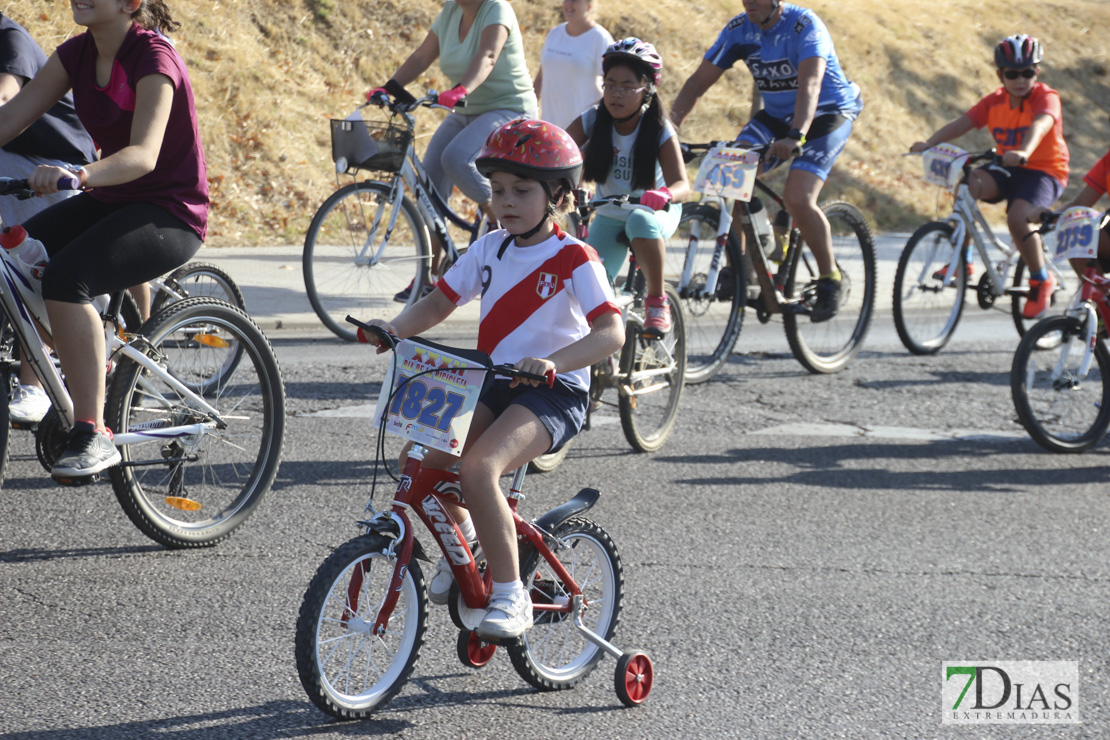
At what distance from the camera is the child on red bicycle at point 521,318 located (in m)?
3.39

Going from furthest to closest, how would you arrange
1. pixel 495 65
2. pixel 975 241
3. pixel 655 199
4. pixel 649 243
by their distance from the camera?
pixel 975 241 < pixel 495 65 < pixel 649 243 < pixel 655 199

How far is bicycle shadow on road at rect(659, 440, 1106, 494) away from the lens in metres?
6.13

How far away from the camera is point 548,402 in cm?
353

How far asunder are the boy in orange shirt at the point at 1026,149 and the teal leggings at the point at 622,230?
340 centimetres

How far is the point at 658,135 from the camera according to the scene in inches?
243

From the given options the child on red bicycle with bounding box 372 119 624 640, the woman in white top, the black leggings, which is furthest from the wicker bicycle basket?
the child on red bicycle with bounding box 372 119 624 640

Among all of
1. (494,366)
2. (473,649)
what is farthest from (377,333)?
(473,649)

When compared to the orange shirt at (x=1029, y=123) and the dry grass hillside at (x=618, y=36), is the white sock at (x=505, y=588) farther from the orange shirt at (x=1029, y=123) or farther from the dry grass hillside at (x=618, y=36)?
the dry grass hillside at (x=618, y=36)

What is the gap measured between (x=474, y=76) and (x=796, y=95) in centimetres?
198

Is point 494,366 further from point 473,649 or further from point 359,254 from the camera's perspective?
point 359,254

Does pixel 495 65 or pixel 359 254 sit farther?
pixel 359 254

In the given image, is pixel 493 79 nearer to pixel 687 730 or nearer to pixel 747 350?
pixel 747 350

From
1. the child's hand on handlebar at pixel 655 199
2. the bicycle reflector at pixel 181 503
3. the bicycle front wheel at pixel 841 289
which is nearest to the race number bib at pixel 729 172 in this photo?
the bicycle front wheel at pixel 841 289

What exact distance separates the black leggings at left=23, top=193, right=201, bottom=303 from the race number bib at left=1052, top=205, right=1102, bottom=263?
4670 millimetres
